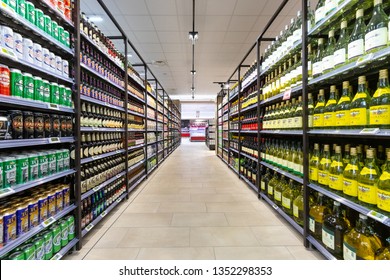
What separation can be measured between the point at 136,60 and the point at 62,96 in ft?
24.8

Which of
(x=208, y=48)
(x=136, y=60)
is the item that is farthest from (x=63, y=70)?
(x=136, y=60)

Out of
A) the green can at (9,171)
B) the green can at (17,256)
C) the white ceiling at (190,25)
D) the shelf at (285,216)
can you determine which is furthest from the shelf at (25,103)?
the white ceiling at (190,25)

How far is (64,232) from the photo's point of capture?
6.51ft

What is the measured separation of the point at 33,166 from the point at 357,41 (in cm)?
247

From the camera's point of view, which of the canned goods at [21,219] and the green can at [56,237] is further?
the green can at [56,237]

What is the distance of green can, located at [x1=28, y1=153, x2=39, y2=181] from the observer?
1.64 metres

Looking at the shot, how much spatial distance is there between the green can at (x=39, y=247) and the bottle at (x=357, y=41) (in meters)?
2.64

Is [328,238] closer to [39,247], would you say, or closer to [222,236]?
[222,236]

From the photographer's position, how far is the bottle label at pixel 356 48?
1.58 m

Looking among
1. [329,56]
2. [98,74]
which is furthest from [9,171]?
[329,56]

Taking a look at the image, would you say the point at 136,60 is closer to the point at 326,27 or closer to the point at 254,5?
the point at 254,5

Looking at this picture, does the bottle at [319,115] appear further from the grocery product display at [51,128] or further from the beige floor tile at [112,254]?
the grocery product display at [51,128]

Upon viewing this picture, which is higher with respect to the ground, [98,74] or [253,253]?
[98,74]

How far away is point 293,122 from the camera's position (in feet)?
8.59
